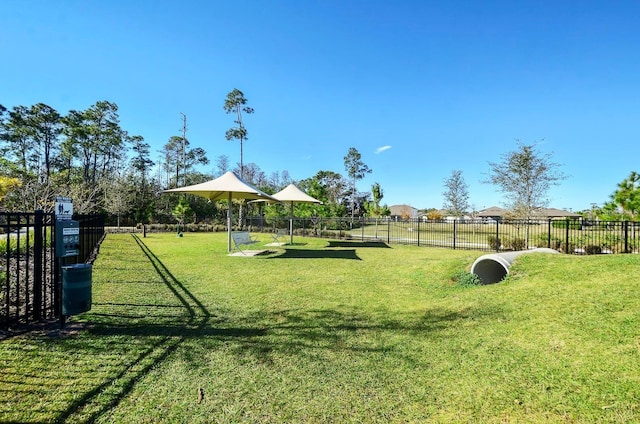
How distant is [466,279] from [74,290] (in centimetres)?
586

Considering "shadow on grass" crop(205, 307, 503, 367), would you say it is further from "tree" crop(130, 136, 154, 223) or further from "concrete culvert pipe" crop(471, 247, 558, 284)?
"tree" crop(130, 136, 154, 223)

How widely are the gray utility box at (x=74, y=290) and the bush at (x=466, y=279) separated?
5636 mm

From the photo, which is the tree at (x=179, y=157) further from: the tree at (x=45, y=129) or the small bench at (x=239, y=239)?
the small bench at (x=239, y=239)

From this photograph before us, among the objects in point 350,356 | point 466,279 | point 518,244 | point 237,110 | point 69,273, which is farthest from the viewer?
point 237,110

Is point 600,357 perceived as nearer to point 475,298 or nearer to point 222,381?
point 475,298

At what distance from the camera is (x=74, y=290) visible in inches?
141

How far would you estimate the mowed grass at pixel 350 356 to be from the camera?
2.24m

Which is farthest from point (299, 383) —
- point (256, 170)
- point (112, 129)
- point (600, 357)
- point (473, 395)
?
point (256, 170)

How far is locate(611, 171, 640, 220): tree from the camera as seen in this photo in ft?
42.8

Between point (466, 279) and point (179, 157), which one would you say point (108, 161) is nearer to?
point (179, 157)

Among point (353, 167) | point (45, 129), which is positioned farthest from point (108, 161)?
point (353, 167)

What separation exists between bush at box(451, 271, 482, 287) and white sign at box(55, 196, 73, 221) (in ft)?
19.6

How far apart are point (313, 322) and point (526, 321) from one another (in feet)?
8.17

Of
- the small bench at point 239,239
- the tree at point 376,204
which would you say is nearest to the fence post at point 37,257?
the small bench at point 239,239
